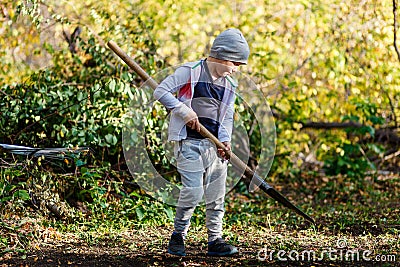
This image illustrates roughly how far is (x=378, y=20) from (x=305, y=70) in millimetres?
1091

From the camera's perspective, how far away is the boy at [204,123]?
333 cm

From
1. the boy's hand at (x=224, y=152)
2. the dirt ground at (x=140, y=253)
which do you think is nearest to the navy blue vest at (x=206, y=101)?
the boy's hand at (x=224, y=152)

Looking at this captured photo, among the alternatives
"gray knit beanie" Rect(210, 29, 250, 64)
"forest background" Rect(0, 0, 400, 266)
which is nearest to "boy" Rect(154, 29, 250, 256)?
"gray knit beanie" Rect(210, 29, 250, 64)

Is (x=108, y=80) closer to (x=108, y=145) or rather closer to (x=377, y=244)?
(x=108, y=145)

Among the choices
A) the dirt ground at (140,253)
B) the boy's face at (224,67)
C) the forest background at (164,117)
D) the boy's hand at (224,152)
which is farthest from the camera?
the forest background at (164,117)

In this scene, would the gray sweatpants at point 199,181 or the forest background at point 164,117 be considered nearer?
the gray sweatpants at point 199,181

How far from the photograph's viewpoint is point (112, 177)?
5004mm

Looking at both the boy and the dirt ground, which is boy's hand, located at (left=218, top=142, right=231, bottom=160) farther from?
the dirt ground

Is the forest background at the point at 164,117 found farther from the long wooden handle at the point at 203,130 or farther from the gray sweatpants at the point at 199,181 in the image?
the long wooden handle at the point at 203,130

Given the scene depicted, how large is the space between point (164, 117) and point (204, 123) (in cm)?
183

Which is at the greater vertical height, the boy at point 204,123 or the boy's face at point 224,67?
the boy's face at point 224,67

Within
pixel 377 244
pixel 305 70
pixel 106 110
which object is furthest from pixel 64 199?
pixel 305 70

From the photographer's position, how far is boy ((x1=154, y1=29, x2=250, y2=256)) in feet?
10.9

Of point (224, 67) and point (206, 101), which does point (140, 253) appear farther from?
point (224, 67)
